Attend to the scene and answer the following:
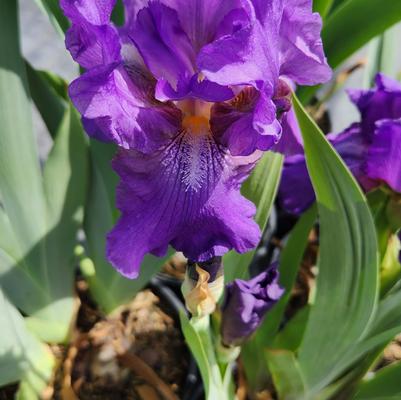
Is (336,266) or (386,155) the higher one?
(386,155)

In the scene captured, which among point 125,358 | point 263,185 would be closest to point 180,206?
point 263,185

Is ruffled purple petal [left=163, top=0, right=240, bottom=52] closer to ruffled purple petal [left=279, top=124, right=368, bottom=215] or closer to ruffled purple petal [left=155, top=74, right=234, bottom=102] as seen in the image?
ruffled purple petal [left=155, top=74, right=234, bottom=102]

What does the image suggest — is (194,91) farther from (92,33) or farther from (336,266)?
(336,266)

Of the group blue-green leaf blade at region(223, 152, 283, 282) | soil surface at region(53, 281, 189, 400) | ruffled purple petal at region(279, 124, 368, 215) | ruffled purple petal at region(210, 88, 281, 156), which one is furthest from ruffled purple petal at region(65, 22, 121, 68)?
soil surface at region(53, 281, 189, 400)

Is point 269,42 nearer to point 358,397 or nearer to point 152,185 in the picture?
point 152,185

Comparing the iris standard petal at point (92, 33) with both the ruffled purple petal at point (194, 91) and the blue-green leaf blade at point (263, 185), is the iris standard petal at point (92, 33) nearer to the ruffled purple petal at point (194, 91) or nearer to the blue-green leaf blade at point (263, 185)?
the ruffled purple petal at point (194, 91)
